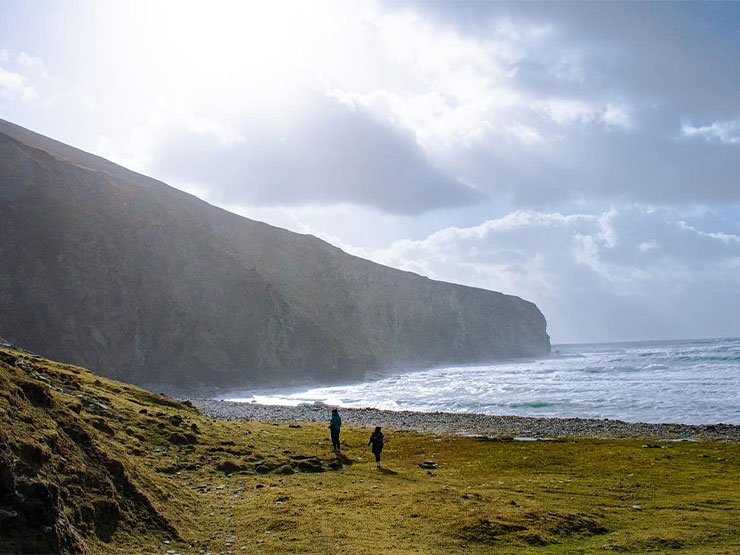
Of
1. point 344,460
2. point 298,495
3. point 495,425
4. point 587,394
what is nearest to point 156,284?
point 495,425

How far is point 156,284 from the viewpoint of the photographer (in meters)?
98.1

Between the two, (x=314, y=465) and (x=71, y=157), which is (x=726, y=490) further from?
(x=71, y=157)

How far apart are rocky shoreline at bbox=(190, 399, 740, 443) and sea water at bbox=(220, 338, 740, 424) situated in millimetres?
4940

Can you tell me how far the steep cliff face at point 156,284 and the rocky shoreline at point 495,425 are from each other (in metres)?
38.2

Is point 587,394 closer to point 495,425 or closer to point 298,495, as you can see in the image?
point 495,425

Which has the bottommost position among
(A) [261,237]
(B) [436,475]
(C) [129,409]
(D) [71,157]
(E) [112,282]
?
(B) [436,475]

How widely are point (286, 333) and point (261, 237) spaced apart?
103ft

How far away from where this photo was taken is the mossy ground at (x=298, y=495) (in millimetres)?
11906

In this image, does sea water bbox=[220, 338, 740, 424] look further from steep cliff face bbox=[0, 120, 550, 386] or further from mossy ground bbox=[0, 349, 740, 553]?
mossy ground bbox=[0, 349, 740, 553]

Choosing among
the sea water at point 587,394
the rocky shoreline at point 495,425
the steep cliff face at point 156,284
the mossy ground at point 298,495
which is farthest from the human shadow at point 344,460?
the steep cliff face at point 156,284

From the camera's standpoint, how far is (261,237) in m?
134

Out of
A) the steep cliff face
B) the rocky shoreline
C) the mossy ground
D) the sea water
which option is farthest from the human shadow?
the steep cliff face

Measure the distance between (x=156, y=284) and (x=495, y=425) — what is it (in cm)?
7258

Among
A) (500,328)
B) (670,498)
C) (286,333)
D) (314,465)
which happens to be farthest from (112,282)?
(500,328)
